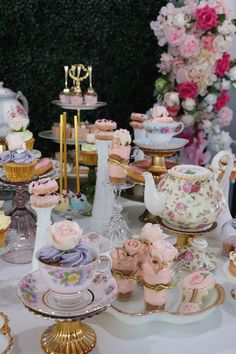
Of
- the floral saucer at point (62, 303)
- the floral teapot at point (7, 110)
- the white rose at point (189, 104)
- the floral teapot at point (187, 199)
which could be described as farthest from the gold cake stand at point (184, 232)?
the white rose at point (189, 104)

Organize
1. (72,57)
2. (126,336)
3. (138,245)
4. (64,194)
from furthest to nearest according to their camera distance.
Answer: (72,57)
(64,194)
(138,245)
(126,336)

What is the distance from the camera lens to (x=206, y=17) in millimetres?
1877

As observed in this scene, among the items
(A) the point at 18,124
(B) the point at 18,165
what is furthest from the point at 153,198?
(A) the point at 18,124

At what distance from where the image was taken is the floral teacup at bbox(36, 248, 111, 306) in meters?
0.76

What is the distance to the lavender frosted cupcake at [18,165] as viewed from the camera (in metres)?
1.22

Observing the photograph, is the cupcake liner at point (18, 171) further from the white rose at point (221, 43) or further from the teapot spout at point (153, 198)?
the white rose at point (221, 43)

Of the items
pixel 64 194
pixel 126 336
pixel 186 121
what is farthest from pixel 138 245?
pixel 186 121

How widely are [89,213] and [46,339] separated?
0.70 metres

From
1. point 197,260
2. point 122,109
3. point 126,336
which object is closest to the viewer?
point 126,336

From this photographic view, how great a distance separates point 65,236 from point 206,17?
141 cm

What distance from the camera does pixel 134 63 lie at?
2.34m

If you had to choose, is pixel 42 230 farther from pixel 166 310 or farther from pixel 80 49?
pixel 80 49

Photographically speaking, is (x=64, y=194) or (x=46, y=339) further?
(x=64, y=194)

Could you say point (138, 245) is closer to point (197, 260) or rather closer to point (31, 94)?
point (197, 260)
